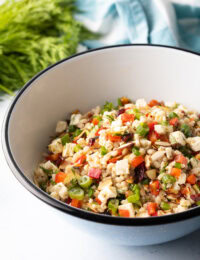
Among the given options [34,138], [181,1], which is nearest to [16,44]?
[34,138]

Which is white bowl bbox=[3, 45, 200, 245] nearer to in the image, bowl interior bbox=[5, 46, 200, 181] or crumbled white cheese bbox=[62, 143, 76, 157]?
bowl interior bbox=[5, 46, 200, 181]

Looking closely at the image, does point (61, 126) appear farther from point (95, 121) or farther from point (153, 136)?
point (153, 136)

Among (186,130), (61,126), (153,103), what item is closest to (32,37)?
(61,126)

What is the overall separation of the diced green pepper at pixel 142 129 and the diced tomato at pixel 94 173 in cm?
27

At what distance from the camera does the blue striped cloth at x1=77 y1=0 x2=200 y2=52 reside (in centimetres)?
285

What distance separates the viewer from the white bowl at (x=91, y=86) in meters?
1.97

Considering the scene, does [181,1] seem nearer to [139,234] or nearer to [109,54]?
[109,54]

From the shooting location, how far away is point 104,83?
2.43 meters

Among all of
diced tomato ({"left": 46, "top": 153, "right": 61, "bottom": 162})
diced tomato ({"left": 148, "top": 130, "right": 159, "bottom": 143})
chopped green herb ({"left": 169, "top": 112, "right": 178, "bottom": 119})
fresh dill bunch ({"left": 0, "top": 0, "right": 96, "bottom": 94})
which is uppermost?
fresh dill bunch ({"left": 0, "top": 0, "right": 96, "bottom": 94})

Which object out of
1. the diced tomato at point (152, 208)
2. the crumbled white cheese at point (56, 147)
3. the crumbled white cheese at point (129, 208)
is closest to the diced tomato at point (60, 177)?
the crumbled white cheese at point (56, 147)

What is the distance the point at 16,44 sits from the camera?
9.70ft

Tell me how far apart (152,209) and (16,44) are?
1922 mm

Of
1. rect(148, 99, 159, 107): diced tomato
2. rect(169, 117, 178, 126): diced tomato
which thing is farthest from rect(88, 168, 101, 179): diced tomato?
rect(148, 99, 159, 107): diced tomato

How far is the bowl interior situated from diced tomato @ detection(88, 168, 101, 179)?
0.42 m
